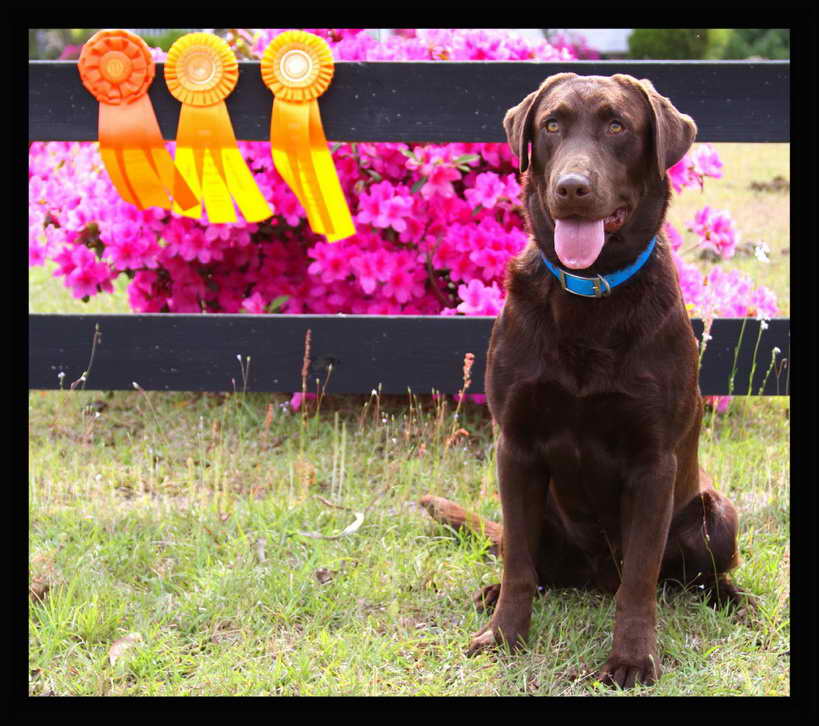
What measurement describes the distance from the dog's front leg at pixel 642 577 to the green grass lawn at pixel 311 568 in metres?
0.07

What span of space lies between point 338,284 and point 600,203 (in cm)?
208

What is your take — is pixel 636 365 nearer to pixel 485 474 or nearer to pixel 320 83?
pixel 485 474

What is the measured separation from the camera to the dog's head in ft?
7.50

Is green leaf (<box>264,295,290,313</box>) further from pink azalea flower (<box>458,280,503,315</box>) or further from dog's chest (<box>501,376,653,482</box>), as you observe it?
dog's chest (<box>501,376,653,482</box>)

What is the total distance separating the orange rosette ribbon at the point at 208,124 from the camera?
11.8 feet

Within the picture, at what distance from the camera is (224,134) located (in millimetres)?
3650

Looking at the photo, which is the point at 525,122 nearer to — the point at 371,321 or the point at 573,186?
the point at 573,186

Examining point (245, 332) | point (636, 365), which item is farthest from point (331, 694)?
point (245, 332)

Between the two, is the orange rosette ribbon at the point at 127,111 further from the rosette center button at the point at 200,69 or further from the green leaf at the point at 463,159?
the green leaf at the point at 463,159

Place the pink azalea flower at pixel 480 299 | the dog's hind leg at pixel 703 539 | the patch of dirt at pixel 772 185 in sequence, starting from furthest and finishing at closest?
the patch of dirt at pixel 772 185
the pink azalea flower at pixel 480 299
the dog's hind leg at pixel 703 539

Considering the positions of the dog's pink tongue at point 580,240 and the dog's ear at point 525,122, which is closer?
the dog's pink tongue at point 580,240

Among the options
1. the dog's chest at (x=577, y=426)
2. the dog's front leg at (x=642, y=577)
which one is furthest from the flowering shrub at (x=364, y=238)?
the dog's front leg at (x=642, y=577)

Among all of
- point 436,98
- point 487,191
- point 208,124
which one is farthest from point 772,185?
point 208,124

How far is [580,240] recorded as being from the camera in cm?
235
